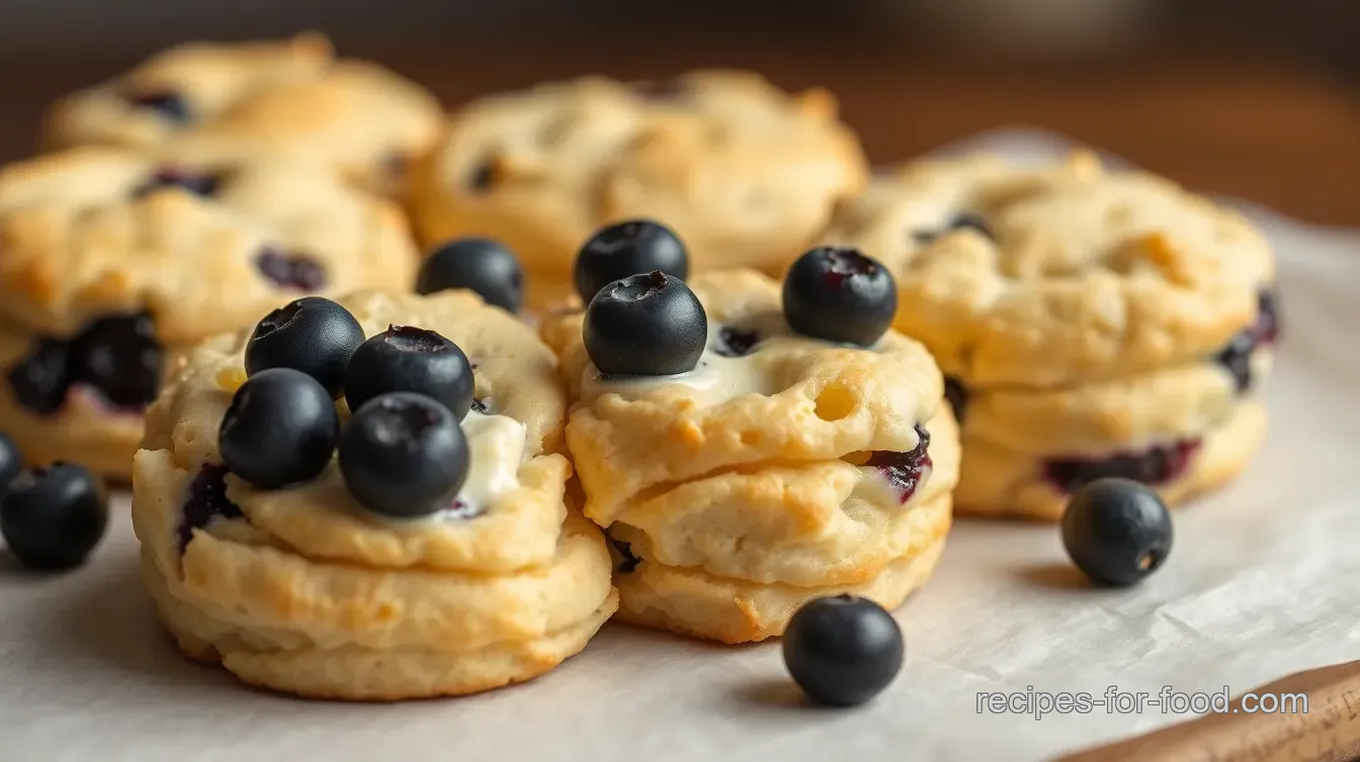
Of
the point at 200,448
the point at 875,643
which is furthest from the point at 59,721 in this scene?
the point at 875,643

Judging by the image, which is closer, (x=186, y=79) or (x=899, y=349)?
(x=899, y=349)

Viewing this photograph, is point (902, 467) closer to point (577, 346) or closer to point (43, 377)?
point (577, 346)

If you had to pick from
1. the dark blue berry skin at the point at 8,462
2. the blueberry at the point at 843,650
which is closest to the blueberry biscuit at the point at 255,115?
the dark blue berry skin at the point at 8,462

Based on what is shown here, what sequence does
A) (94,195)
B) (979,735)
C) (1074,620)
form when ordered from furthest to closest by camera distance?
(94,195) → (1074,620) → (979,735)

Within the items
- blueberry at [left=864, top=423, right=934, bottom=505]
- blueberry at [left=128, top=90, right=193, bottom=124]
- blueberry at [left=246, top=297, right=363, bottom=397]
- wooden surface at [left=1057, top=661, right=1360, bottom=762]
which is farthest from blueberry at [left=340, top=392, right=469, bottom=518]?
blueberry at [left=128, top=90, right=193, bottom=124]

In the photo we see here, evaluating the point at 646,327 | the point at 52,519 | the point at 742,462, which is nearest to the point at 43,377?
the point at 52,519

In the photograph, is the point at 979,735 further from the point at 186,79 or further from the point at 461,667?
the point at 186,79

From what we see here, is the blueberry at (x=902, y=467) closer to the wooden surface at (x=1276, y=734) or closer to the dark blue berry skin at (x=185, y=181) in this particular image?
the wooden surface at (x=1276, y=734)
